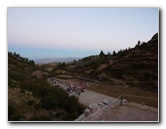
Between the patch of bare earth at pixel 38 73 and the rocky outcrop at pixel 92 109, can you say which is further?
the patch of bare earth at pixel 38 73

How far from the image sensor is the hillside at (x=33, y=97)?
4879mm

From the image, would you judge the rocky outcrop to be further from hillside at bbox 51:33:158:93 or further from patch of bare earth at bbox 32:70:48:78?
patch of bare earth at bbox 32:70:48:78

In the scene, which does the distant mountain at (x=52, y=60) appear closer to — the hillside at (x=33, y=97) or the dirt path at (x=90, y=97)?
the hillside at (x=33, y=97)

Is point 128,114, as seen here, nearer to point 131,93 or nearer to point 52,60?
point 131,93

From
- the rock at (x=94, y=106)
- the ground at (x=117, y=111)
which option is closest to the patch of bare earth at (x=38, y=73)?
the ground at (x=117, y=111)

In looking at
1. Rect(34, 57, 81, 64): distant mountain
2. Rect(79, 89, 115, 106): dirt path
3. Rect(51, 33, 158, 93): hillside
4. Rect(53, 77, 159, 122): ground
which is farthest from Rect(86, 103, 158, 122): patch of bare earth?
Rect(34, 57, 81, 64): distant mountain

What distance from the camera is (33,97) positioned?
16.9 feet

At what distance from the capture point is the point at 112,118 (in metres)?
4.95

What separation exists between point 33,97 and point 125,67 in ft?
5.04

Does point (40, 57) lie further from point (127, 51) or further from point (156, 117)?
point (156, 117)

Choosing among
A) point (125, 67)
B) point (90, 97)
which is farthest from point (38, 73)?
point (125, 67)

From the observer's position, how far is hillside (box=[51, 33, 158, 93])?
4945mm

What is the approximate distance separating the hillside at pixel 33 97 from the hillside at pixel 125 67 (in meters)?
0.33
